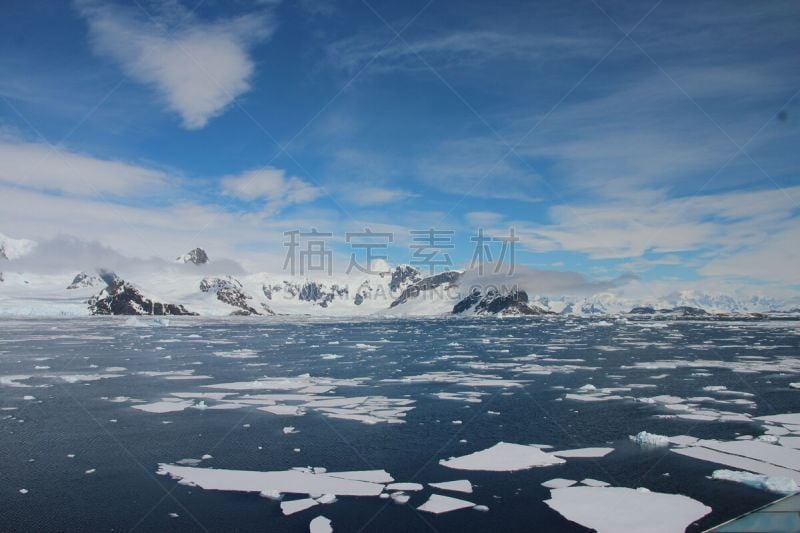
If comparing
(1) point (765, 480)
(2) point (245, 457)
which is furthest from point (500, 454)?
(2) point (245, 457)

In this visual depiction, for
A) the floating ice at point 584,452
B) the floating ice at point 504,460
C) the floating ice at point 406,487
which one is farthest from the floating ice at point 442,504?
the floating ice at point 584,452

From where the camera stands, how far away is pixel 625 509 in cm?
804

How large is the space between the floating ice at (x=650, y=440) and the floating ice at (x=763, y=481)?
6.85 ft

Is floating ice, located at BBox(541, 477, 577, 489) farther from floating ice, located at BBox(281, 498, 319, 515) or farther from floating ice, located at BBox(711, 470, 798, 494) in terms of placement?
floating ice, located at BBox(281, 498, 319, 515)

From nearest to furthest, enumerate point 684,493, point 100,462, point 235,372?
point 684,493
point 100,462
point 235,372

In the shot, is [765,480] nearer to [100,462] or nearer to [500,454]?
[500,454]

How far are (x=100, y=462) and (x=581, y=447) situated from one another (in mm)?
10511

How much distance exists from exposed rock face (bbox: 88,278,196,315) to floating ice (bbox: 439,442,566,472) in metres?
200

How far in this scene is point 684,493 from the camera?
8.70 metres

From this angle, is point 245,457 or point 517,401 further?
point 517,401

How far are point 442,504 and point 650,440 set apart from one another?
246 inches

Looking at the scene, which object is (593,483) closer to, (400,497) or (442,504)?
(442,504)

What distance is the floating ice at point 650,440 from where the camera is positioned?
11.6 m

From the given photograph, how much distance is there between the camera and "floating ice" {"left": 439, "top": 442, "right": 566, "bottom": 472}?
10.2 metres
